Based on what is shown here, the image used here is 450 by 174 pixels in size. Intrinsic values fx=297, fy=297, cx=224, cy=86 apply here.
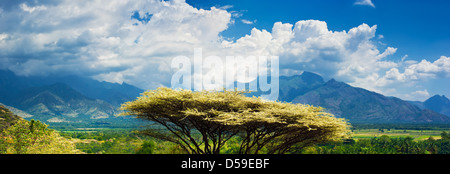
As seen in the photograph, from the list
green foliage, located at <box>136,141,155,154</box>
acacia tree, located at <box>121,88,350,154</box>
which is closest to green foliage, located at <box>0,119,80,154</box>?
acacia tree, located at <box>121,88,350,154</box>

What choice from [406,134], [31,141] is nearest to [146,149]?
[31,141]

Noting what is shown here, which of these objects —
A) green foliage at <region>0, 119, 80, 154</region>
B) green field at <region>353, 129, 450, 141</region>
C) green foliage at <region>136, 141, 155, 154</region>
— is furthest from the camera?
green field at <region>353, 129, 450, 141</region>

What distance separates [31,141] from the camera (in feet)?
68.9

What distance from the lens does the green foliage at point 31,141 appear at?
20672 mm

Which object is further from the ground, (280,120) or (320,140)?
(280,120)

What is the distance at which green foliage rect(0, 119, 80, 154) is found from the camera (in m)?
20.7

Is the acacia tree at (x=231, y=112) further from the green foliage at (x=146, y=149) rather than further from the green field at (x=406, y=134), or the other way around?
the green field at (x=406, y=134)

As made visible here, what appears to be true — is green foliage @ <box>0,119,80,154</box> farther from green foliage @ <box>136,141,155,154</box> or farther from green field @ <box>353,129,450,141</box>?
green field @ <box>353,129,450,141</box>

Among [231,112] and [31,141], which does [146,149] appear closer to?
[31,141]

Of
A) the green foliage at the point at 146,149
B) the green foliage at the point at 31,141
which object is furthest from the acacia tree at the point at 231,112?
the green foliage at the point at 146,149
